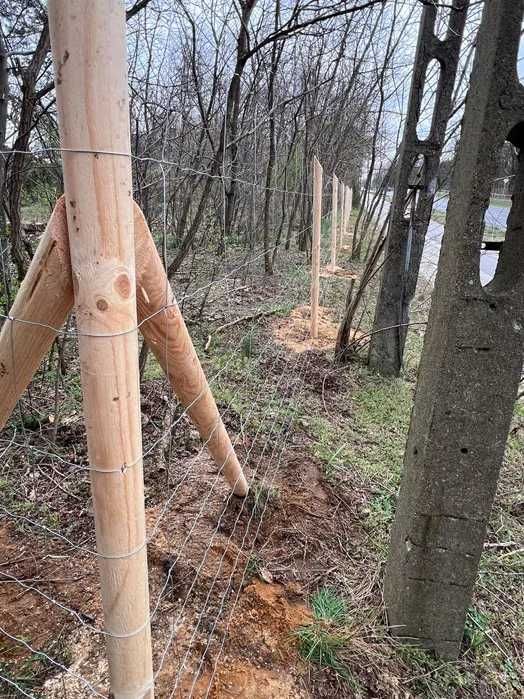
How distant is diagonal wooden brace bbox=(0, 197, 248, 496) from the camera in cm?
83

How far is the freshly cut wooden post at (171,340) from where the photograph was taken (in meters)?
1.11

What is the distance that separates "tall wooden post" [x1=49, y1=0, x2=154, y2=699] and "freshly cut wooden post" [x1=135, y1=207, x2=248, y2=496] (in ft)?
0.96

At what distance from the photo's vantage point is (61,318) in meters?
0.94

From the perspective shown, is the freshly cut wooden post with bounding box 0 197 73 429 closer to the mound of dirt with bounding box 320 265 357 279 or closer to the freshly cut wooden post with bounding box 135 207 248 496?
the freshly cut wooden post with bounding box 135 207 248 496

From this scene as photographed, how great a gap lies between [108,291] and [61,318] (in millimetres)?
225

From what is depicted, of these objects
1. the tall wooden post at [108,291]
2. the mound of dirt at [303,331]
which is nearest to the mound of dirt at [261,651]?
the tall wooden post at [108,291]

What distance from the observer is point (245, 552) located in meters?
2.02

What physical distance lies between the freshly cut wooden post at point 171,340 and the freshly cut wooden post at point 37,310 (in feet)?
0.81

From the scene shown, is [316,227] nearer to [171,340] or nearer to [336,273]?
[171,340]

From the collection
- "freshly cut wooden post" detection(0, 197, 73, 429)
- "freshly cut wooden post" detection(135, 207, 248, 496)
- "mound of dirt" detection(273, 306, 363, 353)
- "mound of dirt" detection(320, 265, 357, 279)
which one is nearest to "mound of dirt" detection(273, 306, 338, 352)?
"mound of dirt" detection(273, 306, 363, 353)

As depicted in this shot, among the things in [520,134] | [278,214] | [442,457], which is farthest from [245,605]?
[278,214]

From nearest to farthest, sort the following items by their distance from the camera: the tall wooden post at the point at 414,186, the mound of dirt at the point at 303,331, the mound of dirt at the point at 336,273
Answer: the tall wooden post at the point at 414,186 → the mound of dirt at the point at 303,331 → the mound of dirt at the point at 336,273

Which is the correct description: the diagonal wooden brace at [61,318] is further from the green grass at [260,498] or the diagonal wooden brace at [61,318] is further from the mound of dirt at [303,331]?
the mound of dirt at [303,331]

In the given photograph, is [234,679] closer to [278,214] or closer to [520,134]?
[520,134]
